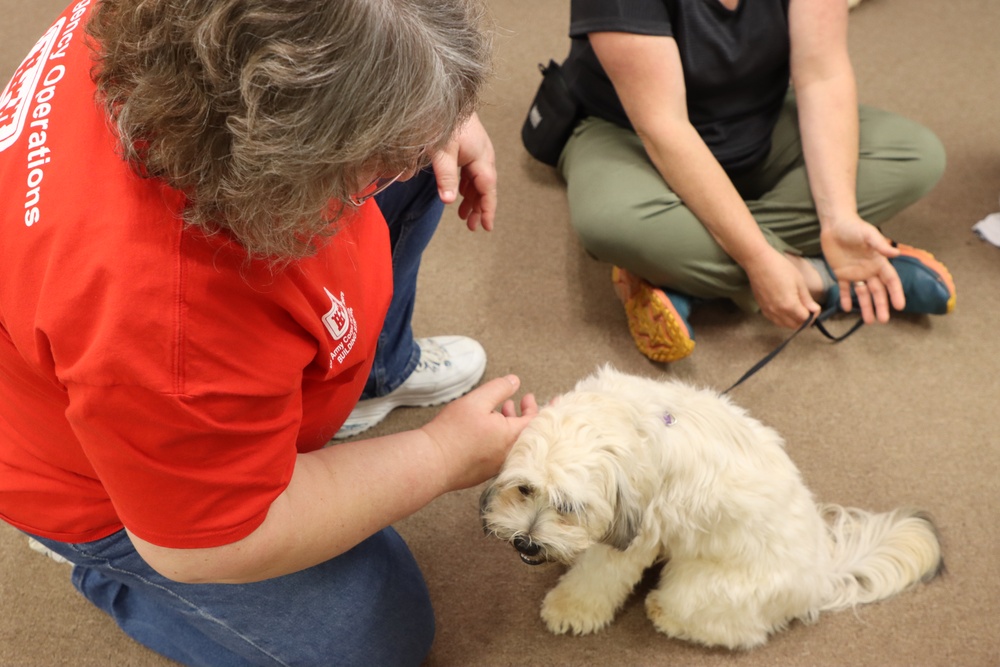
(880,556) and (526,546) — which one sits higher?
(526,546)

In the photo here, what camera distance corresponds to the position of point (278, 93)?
471mm

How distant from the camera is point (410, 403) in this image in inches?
55.1

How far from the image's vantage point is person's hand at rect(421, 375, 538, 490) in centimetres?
90

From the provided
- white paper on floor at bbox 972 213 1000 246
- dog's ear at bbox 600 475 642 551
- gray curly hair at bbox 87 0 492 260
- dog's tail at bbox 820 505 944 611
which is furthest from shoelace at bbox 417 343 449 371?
white paper on floor at bbox 972 213 1000 246

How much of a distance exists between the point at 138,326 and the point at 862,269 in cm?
131

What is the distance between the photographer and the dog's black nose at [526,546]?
3.01ft

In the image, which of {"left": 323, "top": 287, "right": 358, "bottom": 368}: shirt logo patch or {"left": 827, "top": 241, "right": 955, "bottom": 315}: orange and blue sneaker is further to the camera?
{"left": 827, "top": 241, "right": 955, "bottom": 315}: orange and blue sneaker

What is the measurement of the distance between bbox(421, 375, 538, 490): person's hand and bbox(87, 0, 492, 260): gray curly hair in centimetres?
40

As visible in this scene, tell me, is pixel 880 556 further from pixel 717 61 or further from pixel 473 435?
pixel 717 61

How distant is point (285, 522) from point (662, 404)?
0.48 metres

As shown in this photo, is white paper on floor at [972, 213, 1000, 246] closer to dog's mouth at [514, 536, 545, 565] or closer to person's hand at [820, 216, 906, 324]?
person's hand at [820, 216, 906, 324]

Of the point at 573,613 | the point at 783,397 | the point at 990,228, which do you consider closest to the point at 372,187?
the point at 573,613

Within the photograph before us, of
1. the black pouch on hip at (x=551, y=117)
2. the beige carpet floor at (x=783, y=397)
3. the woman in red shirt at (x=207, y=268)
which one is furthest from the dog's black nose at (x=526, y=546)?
the black pouch on hip at (x=551, y=117)

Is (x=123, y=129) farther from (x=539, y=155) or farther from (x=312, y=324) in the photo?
(x=539, y=155)
